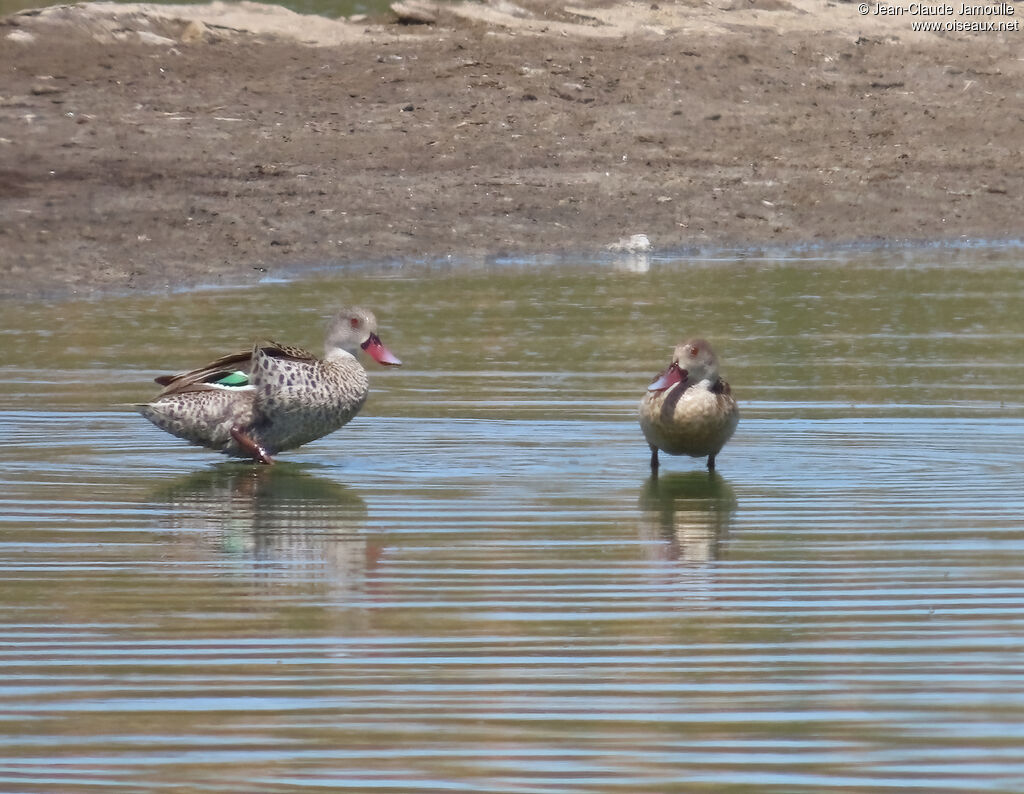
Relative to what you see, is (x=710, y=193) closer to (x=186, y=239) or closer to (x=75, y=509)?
(x=186, y=239)

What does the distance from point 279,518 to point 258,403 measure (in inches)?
54.9

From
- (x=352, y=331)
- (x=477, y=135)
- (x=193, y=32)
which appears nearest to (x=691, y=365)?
(x=352, y=331)

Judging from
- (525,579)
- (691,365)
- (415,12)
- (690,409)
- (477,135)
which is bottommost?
(525,579)

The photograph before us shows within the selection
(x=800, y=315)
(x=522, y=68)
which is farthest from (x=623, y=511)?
(x=522, y=68)

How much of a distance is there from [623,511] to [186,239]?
30.6 ft

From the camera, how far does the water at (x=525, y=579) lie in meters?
4.81

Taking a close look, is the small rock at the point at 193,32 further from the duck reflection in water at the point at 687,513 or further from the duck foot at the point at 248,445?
the duck reflection in water at the point at 687,513

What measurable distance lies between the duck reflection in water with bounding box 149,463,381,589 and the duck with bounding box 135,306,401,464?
0.14 meters

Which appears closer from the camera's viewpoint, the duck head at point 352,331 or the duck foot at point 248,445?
the duck foot at point 248,445

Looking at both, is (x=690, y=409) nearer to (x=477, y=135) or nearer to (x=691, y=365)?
(x=691, y=365)

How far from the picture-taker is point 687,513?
808 cm

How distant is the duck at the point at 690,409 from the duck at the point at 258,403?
1.30m

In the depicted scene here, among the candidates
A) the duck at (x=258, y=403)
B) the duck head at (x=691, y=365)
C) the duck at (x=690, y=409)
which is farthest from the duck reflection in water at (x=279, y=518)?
the duck head at (x=691, y=365)

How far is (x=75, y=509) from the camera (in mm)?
8008
